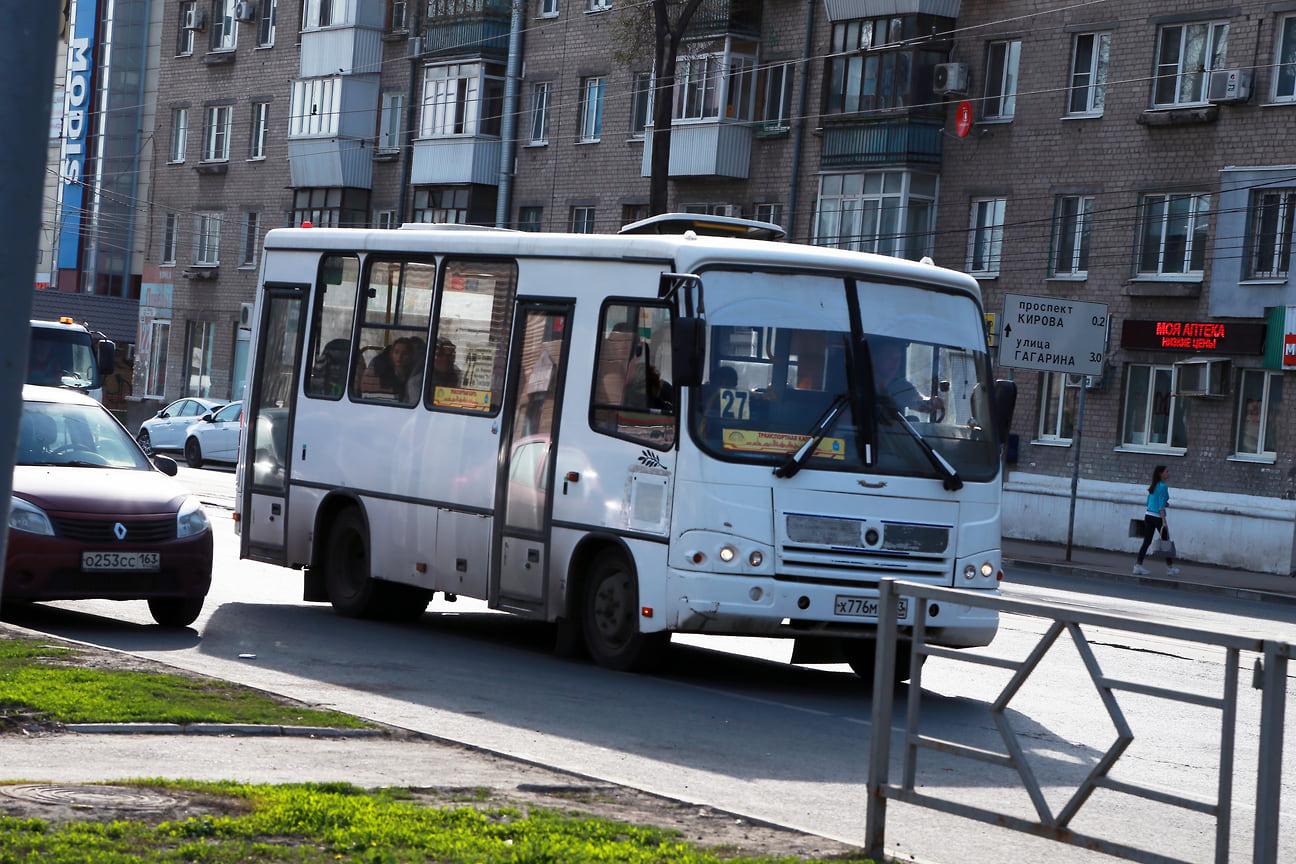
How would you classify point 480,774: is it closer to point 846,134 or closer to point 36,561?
point 36,561

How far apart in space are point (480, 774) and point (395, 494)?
6.50 meters

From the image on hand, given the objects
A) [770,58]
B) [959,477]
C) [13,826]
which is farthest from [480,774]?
[770,58]

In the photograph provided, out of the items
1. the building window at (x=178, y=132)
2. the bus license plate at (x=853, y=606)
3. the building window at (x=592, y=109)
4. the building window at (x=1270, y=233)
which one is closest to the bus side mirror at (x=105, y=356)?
the bus license plate at (x=853, y=606)

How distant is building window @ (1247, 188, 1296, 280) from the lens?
31828 mm

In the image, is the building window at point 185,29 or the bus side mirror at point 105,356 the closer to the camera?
the bus side mirror at point 105,356

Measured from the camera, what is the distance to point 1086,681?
6082mm

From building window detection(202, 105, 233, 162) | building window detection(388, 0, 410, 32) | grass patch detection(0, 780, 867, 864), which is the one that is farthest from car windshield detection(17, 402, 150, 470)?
building window detection(202, 105, 233, 162)

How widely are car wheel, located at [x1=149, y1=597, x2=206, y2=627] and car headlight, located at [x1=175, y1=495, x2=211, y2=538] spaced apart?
18.8 inches

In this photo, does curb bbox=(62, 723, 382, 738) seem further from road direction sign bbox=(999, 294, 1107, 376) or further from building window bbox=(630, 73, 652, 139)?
building window bbox=(630, 73, 652, 139)

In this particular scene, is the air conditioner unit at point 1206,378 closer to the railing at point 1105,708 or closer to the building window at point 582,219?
the building window at point 582,219

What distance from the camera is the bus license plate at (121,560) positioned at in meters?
12.5

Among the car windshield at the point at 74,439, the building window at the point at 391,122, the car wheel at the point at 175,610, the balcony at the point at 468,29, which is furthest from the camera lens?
the building window at the point at 391,122

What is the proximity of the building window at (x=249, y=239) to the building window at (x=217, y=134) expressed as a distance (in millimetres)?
2357

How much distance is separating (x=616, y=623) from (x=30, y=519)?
13.1 feet
